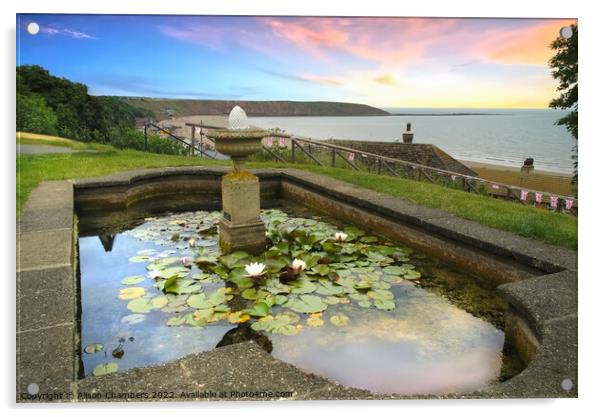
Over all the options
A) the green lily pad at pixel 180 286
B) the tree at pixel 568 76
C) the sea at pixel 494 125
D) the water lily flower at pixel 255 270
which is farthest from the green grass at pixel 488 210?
the green lily pad at pixel 180 286

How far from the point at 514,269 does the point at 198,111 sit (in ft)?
9.09

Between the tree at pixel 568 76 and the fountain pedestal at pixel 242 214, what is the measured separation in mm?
2620

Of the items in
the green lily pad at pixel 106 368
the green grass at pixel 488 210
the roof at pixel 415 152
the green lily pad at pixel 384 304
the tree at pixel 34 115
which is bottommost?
the green lily pad at pixel 106 368

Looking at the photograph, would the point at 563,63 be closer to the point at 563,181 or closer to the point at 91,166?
the point at 563,181

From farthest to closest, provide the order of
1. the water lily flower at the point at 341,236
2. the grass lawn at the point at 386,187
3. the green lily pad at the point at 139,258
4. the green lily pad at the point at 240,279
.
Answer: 1. the water lily flower at the point at 341,236
2. the green lily pad at the point at 139,258
3. the green lily pad at the point at 240,279
4. the grass lawn at the point at 386,187

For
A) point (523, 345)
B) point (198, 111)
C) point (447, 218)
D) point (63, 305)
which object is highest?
point (198, 111)

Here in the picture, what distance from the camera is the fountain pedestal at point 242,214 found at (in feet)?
13.6

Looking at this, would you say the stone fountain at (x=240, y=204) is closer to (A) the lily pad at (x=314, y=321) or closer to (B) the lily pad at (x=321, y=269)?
(B) the lily pad at (x=321, y=269)

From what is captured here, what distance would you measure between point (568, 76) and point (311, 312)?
214 centimetres

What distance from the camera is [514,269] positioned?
10.9 ft

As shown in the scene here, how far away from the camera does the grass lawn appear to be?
10.7 ft

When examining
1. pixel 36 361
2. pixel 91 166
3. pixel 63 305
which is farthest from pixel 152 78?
pixel 91 166

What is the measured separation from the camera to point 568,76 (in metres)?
2.48

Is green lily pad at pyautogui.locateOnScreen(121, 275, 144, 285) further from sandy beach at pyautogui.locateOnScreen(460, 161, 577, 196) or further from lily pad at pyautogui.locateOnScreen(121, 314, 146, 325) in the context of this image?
sandy beach at pyautogui.locateOnScreen(460, 161, 577, 196)
